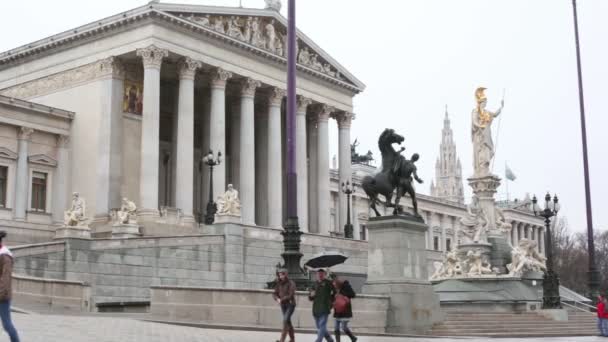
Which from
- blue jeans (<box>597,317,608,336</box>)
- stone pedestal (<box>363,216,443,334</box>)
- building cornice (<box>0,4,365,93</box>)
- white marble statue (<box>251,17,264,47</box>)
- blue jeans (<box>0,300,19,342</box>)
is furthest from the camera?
white marble statue (<box>251,17,264,47</box>)

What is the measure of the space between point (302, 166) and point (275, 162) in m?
2.59

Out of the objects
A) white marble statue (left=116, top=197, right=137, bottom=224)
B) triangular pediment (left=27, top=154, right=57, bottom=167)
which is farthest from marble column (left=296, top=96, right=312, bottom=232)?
white marble statue (left=116, top=197, right=137, bottom=224)

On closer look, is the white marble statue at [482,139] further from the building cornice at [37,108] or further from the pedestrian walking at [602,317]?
the building cornice at [37,108]

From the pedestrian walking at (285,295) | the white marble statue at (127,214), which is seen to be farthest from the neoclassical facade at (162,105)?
the pedestrian walking at (285,295)

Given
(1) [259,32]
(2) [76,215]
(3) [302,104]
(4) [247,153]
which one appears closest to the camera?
(2) [76,215]

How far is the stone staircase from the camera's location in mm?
26828

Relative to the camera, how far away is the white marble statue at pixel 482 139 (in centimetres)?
3819

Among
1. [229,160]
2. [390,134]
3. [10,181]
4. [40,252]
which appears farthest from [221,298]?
[229,160]

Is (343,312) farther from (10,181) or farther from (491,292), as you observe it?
(10,181)

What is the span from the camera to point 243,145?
195 feet

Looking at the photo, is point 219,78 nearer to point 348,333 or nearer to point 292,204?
point 292,204

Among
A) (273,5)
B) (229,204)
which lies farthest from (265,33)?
(229,204)

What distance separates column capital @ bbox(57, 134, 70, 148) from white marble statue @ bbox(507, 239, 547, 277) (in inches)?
1273

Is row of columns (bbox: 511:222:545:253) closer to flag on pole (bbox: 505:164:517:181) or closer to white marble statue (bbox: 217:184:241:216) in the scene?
flag on pole (bbox: 505:164:517:181)
